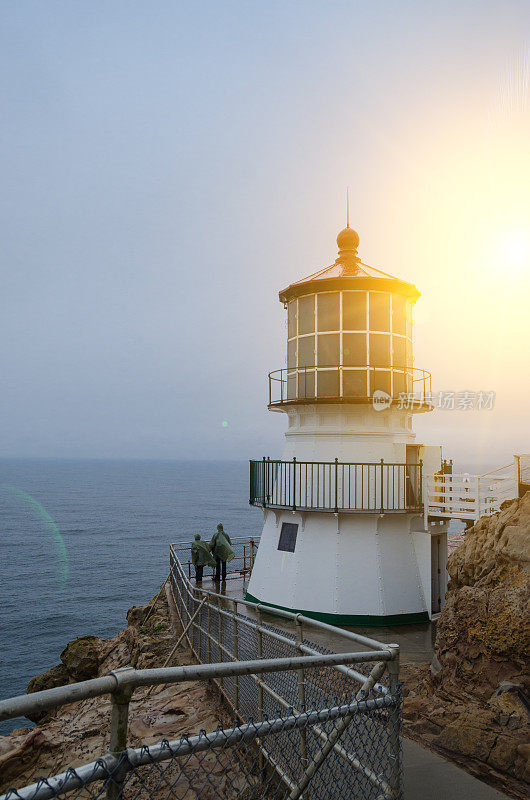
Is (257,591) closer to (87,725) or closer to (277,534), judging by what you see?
(277,534)

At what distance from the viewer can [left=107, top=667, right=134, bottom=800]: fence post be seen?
268 centimetres

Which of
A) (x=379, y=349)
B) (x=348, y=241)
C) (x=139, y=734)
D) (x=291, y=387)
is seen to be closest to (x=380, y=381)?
(x=379, y=349)

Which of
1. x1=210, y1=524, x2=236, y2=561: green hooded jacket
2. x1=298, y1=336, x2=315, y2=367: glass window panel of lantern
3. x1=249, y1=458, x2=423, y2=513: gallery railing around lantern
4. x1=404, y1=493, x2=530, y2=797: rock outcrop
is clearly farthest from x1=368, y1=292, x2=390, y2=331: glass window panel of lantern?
x1=210, y1=524, x2=236, y2=561: green hooded jacket

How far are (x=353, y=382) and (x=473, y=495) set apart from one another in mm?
4675

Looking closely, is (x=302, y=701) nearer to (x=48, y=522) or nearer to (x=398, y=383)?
(x=398, y=383)

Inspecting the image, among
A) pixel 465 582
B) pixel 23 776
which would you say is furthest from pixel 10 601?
pixel 465 582

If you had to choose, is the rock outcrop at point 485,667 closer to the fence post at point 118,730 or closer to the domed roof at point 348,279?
the fence post at point 118,730

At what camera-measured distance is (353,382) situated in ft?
52.4

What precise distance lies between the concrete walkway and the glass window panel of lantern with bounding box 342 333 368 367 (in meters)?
11.0

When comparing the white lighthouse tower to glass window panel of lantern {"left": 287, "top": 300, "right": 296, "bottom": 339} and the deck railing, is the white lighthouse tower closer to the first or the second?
glass window panel of lantern {"left": 287, "top": 300, "right": 296, "bottom": 339}

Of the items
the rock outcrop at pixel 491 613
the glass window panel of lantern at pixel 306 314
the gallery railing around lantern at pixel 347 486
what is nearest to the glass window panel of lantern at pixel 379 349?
the glass window panel of lantern at pixel 306 314

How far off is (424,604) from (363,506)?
11.1ft

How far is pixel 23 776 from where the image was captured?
1018cm

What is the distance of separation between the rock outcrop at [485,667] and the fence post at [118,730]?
4863 mm
